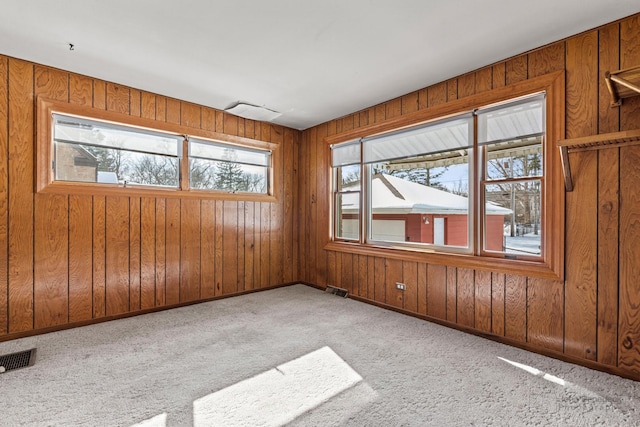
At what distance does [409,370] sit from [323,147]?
10.7 feet

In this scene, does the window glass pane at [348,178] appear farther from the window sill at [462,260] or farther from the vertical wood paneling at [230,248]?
the vertical wood paneling at [230,248]

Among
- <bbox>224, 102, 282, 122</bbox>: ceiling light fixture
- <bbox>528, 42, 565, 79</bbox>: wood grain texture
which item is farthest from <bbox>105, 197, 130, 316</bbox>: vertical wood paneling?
<bbox>528, 42, 565, 79</bbox>: wood grain texture

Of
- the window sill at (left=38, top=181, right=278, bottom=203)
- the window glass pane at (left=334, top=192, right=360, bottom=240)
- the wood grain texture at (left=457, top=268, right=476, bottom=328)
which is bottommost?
the wood grain texture at (left=457, top=268, right=476, bottom=328)

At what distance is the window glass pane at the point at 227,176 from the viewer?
3.93m

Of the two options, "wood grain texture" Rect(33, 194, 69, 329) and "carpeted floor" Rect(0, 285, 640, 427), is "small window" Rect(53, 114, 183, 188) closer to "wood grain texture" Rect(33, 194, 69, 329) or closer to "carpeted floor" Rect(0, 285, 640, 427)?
"wood grain texture" Rect(33, 194, 69, 329)

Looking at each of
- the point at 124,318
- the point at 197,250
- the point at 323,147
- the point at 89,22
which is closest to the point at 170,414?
the point at 124,318

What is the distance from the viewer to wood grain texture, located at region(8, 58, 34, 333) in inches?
108

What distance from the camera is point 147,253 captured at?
3490 mm

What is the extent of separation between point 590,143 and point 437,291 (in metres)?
1.79

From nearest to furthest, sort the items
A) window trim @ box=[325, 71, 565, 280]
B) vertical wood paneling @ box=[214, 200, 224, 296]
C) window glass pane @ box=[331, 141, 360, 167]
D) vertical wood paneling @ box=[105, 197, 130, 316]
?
window trim @ box=[325, 71, 565, 280] < vertical wood paneling @ box=[105, 197, 130, 316] < vertical wood paneling @ box=[214, 200, 224, 296] < window glass pane @ box=[331, 141, 360, 167]

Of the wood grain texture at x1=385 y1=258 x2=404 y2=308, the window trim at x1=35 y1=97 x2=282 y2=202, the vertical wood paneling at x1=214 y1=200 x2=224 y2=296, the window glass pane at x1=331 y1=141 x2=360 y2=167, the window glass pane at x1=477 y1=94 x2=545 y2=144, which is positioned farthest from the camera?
the window glass pane at x1=331 y1=141 x2=360 y2=167

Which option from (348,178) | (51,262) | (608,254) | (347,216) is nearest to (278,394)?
(608,254)

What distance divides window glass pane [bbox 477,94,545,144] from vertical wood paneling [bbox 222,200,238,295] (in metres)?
3.08

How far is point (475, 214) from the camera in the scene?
9.63ft
